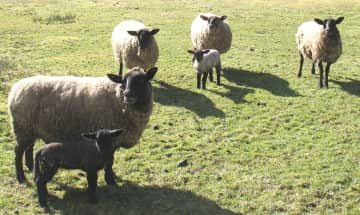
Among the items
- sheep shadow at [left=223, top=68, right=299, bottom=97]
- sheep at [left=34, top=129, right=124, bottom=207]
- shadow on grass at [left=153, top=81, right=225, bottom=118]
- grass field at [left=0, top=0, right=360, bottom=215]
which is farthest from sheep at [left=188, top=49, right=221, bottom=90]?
sheep at [left=34, top=129, right=124, bottom=207]

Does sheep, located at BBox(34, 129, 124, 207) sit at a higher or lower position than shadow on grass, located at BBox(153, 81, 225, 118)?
higher

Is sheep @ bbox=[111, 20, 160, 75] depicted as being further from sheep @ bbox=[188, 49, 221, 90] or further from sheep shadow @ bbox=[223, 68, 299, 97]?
sheep shadow @ bbox=[223, 68, 299, 97]

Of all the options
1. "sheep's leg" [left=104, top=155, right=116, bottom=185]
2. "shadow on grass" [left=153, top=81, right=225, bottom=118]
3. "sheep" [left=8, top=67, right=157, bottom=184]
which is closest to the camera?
"sheep" [left=8, top=67, right=157, bottom=184]

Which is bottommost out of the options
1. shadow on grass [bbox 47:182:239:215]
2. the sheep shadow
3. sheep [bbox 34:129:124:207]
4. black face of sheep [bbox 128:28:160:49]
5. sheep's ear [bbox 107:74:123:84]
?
shadow on grass [bbox 47:182:239:215]

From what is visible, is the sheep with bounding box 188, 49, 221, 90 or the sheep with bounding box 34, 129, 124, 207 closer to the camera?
the sheep with bounding box 34, 129, 124, 207

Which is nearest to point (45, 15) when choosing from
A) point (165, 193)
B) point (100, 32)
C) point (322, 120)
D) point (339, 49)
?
point (100, 32)

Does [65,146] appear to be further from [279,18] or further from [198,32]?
[279,18]

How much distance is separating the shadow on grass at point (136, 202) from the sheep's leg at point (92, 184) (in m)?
0.13

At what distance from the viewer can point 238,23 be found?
33.7 meters

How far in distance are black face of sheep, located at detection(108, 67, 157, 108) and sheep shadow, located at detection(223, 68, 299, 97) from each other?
27.3ft

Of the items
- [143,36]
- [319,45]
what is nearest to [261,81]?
[319,45]

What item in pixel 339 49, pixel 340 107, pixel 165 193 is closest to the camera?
pixel 165 193

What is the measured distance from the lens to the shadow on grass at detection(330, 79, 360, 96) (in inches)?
673

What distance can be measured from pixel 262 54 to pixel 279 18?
44.0 ft
